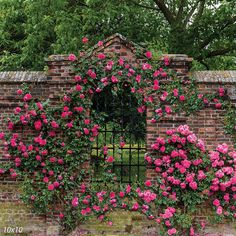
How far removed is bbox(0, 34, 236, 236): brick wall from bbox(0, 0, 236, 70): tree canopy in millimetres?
1874

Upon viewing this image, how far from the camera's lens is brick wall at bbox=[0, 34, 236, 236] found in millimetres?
7020

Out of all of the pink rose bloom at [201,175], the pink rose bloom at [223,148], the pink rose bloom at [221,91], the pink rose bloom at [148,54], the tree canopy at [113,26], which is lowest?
the pink rose bloom at [201,175]

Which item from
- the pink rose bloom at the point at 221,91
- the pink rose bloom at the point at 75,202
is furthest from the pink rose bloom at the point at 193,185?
the pink rose bloom at the point at 75,202

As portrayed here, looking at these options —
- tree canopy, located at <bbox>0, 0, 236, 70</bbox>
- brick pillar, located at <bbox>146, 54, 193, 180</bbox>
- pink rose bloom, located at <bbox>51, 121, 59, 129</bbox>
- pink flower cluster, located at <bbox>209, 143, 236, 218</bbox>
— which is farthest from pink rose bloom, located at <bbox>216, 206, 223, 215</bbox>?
tree canopy, located at <bbox>0, 0, 236, 70</bbox>

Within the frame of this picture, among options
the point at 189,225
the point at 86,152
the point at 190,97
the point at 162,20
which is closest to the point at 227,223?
the point at 189,225

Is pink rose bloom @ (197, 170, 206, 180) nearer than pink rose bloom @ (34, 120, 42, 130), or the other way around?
pink rose bloom @ (197, 170, 206, 180)

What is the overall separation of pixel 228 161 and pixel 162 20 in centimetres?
688

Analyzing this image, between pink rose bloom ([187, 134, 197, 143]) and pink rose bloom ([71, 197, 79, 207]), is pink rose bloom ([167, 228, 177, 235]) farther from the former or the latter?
pink rose bloom ([71, 197, 79, 207])

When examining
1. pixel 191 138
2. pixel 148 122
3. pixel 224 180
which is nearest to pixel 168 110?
pixel 148 122

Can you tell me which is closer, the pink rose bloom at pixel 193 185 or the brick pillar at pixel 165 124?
the pink rose bloom at pixel 193 185

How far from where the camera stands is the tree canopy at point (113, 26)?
961 centimetres

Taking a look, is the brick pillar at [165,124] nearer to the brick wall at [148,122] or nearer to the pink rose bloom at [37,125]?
the brick wall at [148,122]

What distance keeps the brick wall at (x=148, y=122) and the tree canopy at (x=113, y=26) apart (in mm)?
1874

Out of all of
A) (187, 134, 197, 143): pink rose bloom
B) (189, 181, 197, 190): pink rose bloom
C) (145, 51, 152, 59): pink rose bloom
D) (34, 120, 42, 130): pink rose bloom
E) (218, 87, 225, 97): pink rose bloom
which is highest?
(145, 51, 152, 59): pink rose bloom
